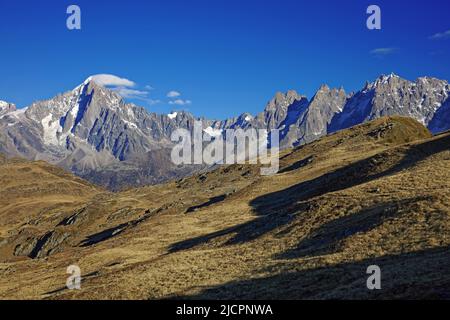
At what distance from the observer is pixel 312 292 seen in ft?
85.1

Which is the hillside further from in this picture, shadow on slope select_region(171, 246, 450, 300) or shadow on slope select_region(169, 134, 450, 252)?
shadow on slope select_region(169, 134, 450, 252)

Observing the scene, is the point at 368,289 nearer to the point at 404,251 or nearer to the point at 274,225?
the point at 404,251

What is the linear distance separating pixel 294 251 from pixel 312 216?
8.09 m

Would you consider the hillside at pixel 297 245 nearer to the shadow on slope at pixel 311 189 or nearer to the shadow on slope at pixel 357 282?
the shadow on slope at pixel 357 282

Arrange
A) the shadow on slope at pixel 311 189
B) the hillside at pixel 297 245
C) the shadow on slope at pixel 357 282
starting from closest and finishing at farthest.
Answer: the shadow on slope at pixel 357 282, the hillside at pixel 297 245, the shadow on slope at pixel 311 189

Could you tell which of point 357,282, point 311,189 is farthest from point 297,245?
point 311,189

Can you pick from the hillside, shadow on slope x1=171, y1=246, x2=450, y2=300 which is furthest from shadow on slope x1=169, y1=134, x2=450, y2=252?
shadow on slope x1=171, y1=246, x2=450, y2=300

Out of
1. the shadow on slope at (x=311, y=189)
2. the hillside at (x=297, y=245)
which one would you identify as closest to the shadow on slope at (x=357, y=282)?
the hillside at (x=297, y=245)

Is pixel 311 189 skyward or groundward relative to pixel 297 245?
skyward

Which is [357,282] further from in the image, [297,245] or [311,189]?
[311,189]

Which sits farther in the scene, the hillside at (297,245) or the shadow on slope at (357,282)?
the hillside at (297,245)

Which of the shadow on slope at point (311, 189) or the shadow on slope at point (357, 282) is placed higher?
A: the shadow on slope at point (311, 189)

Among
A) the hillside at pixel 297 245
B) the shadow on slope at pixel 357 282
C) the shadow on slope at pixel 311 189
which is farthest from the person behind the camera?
the shadow on slope at pixel 311 189
